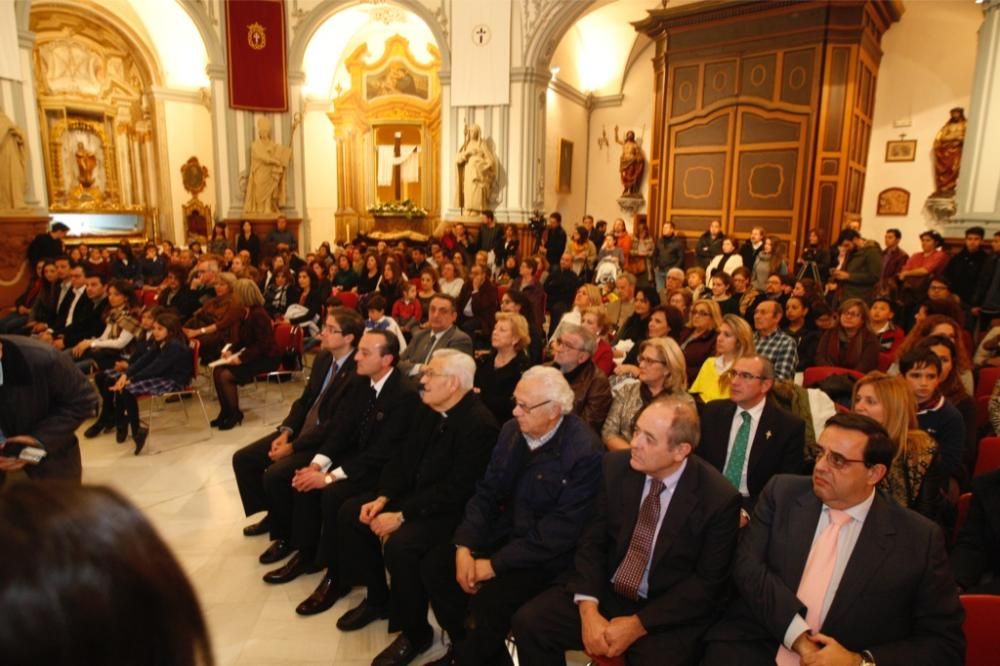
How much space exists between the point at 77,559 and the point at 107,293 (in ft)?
20.3

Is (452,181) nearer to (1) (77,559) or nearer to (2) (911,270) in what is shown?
(2) (911,270)

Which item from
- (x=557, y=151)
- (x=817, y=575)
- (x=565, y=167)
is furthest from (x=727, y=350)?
(x=565, y=167)

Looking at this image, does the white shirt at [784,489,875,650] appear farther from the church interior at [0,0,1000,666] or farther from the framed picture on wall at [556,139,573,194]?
the framed picture on wall at [556,139,573,194]

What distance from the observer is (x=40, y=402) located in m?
2.62

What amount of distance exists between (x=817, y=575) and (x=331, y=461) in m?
2.37

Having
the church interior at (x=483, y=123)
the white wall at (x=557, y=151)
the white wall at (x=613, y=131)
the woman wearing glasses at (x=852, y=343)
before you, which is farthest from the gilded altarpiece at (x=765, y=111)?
the woman wearing glasses at (x=852, y=343)

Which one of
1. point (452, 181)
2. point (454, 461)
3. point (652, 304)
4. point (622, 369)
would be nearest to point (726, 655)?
point (454, 461)

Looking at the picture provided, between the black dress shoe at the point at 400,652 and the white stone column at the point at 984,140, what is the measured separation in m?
7.80

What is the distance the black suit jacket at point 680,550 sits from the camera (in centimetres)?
206

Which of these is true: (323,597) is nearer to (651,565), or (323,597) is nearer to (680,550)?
(651,565)

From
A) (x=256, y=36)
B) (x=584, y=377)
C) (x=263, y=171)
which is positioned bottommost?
(x=584, y=377)

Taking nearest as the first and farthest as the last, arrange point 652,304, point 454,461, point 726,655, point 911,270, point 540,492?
point 726,655, point 540,492, point 454,461, point 652,304, point 911,270

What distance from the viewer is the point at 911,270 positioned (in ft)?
22.4

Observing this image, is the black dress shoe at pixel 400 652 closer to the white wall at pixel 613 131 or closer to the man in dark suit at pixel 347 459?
the man in dark suit at pixel 347 459
